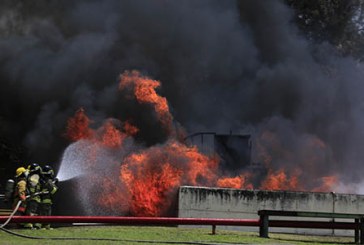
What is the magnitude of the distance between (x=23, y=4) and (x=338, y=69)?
1536 cm

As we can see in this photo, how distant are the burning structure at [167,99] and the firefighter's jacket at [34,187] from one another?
3.34 meters

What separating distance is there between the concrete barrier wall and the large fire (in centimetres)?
108

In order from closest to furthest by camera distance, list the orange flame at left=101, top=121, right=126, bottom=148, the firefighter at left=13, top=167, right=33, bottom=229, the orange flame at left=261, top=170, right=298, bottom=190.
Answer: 1. the firefighter at left=13, top=167, right=33, bottom=229
2. the orange flame at left=101, top=121, right=126, bottom=148
3. the orange flame at left=261, top=170, right=298, bottom=190

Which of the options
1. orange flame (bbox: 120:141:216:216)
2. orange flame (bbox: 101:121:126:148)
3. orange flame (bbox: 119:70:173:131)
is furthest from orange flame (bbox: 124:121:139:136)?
orange flame (bbox: 120:141:216:216)

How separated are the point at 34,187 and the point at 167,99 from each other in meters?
9.87

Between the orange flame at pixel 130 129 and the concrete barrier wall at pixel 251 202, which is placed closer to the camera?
the concrete barrier wall at pixel 251 202

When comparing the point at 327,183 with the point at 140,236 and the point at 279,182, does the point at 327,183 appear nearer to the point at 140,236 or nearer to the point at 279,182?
the point at 279,182

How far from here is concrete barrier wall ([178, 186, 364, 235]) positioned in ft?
49.4

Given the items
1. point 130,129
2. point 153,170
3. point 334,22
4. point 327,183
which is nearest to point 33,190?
point 153,170

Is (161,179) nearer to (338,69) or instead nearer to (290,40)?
(290,40)

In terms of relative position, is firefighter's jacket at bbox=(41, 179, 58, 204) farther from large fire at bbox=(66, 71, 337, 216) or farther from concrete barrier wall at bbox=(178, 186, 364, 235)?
concrete barrier wall at bbox=(178, 186, 364, 235)

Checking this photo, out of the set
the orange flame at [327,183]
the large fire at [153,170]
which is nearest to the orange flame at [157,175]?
the large fire at [153,170]

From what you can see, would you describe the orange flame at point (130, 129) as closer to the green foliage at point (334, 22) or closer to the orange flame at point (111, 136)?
the orange flame at point (111, 136)

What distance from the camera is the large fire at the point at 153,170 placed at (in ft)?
53.5
